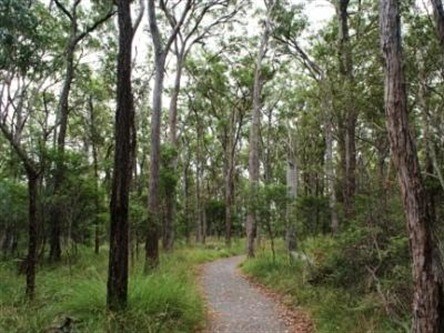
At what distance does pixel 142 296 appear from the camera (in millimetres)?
7273

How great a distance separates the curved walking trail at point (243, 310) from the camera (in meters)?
7.66

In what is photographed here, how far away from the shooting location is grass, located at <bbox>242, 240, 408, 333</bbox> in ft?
22.0

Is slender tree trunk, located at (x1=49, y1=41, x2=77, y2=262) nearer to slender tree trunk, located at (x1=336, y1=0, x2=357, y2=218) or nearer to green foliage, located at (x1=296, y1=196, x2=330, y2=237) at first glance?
green foliage, located at (x1=296, y1=196, x2=330, y2=237)

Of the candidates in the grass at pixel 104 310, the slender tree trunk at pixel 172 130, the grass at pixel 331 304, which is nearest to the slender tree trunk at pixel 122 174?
the grass at pixel 104 310

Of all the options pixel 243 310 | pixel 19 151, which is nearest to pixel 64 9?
pixel 19 151

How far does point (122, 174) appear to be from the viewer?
7.11 meters

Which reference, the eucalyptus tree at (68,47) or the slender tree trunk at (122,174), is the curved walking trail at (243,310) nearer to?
the slender tree trunk at (122,174)

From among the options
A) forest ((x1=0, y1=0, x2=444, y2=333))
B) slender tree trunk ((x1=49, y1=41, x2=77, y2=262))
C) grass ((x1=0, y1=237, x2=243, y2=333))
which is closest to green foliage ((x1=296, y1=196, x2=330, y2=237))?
forest ((x1=0, y1=0, x2=444, y2=333))

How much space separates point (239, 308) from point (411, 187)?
16.5ft

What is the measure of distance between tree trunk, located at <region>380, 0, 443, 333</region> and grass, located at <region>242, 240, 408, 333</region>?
86 centimetres

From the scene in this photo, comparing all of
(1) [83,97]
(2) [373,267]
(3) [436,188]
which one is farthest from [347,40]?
(1) [83,97]

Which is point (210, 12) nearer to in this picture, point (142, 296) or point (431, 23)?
point (431, 23)

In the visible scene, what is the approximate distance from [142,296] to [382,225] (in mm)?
4890

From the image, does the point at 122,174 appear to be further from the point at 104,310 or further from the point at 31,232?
the point at 31,232
